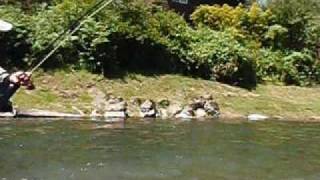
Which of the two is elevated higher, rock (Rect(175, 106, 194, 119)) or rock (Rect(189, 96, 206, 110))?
rock (Rect(189, 96, 206, 110))

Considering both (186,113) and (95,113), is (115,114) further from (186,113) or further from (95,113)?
(186,113)

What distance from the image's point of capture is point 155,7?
2839 cm

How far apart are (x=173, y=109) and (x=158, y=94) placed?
169cm

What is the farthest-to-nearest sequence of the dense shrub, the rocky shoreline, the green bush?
the green bush, the dense shrub, the rocky shoreline

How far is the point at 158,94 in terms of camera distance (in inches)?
938

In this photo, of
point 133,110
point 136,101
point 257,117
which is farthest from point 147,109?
point 257,117

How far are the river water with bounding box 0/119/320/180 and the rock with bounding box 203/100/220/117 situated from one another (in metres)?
2.30

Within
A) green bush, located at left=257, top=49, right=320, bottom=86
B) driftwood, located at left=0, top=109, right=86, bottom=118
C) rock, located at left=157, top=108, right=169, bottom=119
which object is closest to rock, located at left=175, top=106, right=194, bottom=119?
rock, located at left=157, top=108, right=169, bottom=119

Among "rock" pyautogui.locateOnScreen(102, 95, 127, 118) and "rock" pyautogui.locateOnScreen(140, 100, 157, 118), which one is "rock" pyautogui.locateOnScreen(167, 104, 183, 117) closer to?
"rock" pyautogui.locateOnScreen(140, 100, 157, 118)

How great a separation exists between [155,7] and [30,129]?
12303mm

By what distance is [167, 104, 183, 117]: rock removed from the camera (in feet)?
72.0

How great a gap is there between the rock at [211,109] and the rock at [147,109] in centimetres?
158

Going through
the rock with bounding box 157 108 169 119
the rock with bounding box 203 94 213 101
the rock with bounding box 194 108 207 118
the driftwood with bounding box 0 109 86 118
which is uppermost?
the driftwood with bounding box 0 109 86 118

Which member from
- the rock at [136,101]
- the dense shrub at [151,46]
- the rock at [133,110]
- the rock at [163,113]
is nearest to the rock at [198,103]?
the rock at [163,113]
